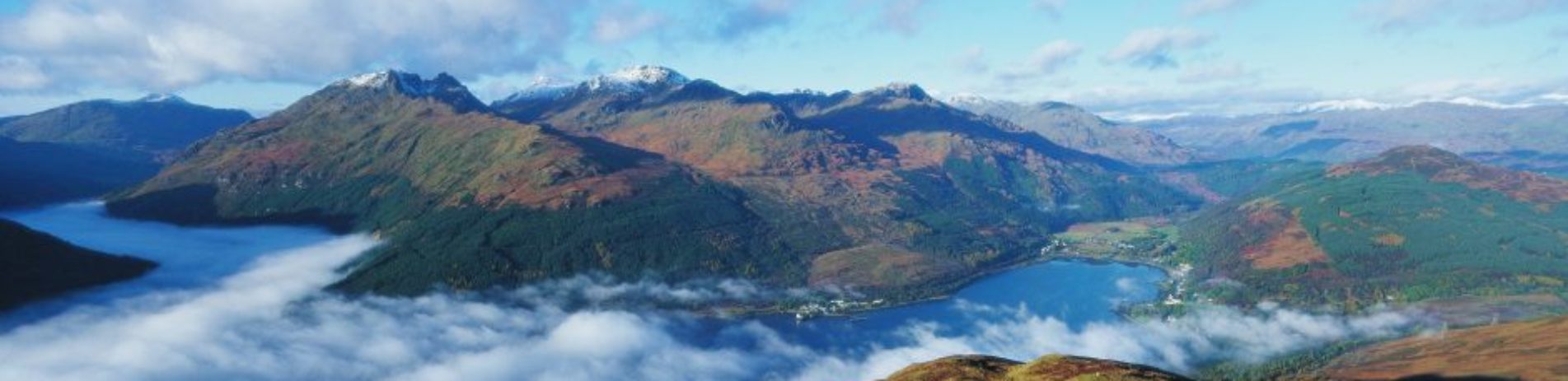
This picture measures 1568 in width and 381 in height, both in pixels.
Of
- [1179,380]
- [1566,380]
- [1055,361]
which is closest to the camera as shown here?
Result: [1179,380]

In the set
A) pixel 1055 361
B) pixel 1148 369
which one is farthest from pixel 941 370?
pixel 1148 369

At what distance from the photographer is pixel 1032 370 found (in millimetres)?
145000

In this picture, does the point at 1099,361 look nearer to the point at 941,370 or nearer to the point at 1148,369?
the point at 1148,369

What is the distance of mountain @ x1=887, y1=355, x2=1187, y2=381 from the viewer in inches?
5443

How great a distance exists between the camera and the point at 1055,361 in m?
149

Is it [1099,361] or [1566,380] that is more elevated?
[1099,361]

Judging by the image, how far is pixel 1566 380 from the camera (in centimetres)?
19738

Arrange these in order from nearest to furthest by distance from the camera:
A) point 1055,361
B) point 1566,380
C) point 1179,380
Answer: point 1179,380, point 1055,361, point 1566,380

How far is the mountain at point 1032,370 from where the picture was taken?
138m

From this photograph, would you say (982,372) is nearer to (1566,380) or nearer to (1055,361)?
(1055,361)

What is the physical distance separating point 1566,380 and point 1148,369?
113220mm

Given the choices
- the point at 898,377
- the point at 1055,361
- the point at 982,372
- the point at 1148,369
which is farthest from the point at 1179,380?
the point at 898,377

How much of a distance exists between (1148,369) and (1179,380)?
27.0ft

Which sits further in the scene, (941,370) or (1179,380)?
(941,370)
